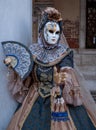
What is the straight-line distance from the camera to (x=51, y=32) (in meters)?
3.02

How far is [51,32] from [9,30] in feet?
1.03

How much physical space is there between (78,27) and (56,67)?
18.7ft

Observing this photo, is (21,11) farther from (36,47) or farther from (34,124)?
(34,124)

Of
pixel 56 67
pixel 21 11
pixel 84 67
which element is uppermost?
pixel 21 11

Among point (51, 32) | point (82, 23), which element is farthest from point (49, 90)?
point (82, 23)

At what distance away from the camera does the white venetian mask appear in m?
3.01

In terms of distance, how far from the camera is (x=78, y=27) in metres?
8.63

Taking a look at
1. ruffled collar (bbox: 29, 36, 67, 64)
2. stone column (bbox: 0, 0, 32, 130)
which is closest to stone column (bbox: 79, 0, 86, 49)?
stone column (bbox: 0, 0, 32, 130)

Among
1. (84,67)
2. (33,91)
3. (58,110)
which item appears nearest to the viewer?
(58,110)

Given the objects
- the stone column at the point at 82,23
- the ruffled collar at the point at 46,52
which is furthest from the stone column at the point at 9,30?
the stone column at the point at 82,23

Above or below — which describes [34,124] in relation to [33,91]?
below

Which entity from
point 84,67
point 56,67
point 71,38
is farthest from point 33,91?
point 71,38

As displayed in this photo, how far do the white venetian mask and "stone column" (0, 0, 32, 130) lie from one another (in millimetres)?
233

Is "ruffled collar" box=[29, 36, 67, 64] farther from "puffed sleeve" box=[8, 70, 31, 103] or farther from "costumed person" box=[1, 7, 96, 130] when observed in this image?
"puffed sleeve" box=[8, 70, 31, 103]
